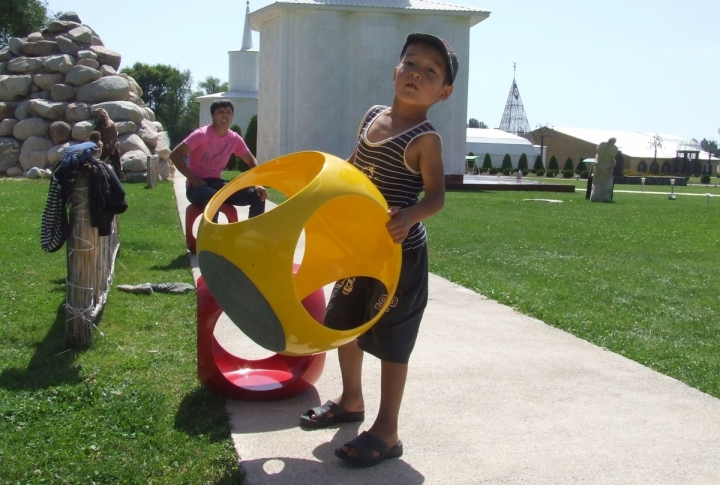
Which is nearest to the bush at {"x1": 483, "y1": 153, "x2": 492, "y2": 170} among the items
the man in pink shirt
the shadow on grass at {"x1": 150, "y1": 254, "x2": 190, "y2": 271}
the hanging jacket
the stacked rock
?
the stacked rock

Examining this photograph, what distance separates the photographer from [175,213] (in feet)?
45.3

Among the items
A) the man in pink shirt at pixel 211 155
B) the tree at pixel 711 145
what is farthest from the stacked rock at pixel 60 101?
the tree at pixel 711 145

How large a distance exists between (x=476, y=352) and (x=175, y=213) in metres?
9.86

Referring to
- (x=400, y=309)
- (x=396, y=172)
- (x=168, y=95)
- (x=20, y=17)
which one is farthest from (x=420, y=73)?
(x=168, y=95)

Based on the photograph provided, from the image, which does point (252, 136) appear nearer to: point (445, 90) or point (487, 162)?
point (487, 162)

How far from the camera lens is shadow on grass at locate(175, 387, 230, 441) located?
135 inches

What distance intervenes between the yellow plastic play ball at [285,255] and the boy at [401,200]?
0.13 m

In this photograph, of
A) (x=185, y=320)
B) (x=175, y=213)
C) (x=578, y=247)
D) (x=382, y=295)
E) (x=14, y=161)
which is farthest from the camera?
(x=14, y=161)

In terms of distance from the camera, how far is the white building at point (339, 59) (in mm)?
26281

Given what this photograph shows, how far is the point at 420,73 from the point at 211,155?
497 centimetres

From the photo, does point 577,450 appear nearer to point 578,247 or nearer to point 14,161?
point 578,247

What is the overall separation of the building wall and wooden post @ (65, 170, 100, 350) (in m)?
22.0

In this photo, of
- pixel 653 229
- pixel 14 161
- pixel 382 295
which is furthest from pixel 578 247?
pixel 14 161

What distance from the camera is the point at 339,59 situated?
26.6m
